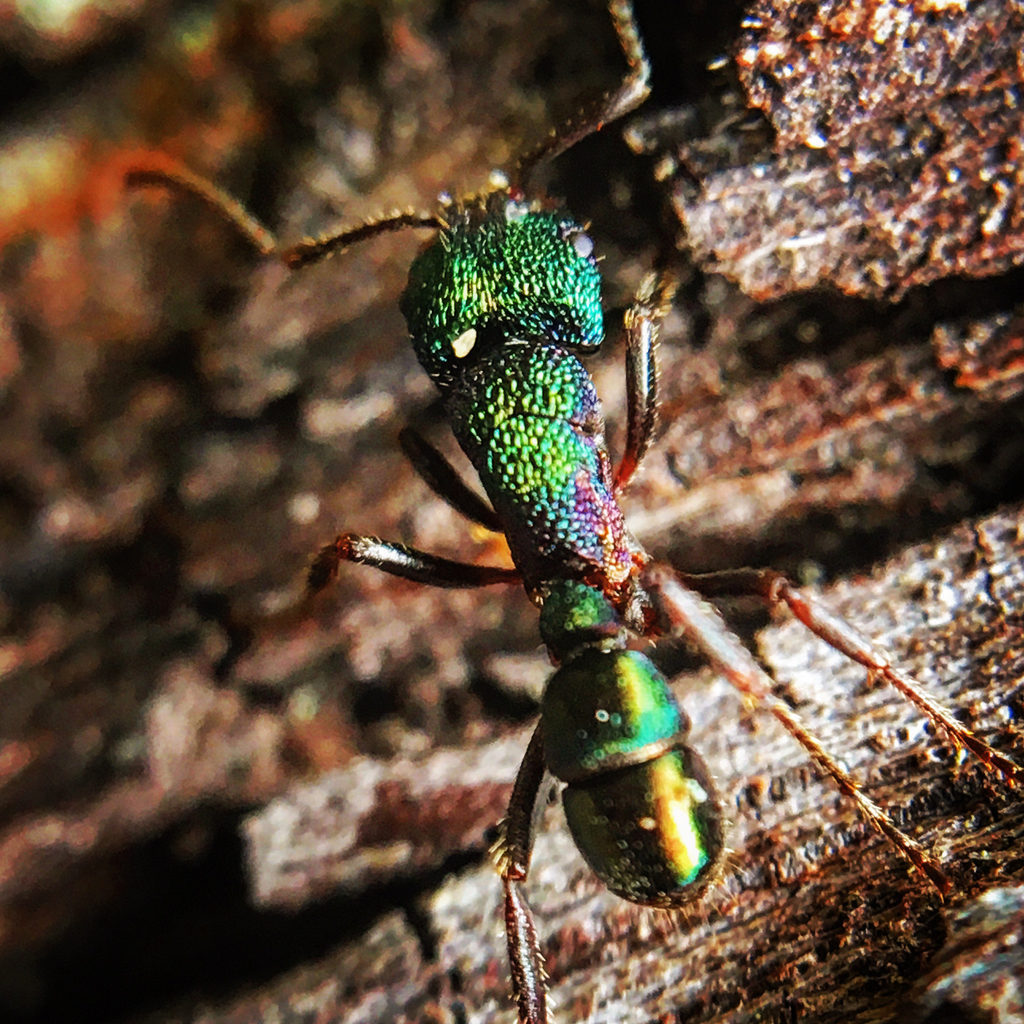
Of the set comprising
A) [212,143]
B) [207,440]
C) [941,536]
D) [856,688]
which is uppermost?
[212,143]

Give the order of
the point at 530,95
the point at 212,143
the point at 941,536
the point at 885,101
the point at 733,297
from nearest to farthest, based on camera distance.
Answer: the point at 885,101 < the point at 941,536 < the point at 733,297 < the point at 530,95 < the point at 212,143

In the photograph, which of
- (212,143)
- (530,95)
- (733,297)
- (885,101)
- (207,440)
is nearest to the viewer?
(885,101)

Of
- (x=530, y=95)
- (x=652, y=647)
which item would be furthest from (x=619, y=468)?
(x=530, y=95)

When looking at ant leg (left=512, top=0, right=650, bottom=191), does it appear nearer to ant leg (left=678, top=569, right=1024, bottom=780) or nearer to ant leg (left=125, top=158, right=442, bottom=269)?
ant leg (left=125, top=158, right=442, bottom=269)

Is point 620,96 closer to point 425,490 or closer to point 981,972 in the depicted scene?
point 425,490

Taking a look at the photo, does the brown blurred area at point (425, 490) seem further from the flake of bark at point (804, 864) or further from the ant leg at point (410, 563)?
the ant leg at point (410, 563)

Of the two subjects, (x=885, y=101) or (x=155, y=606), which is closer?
(x=885, y=101)

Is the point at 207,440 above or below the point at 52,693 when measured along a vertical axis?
above

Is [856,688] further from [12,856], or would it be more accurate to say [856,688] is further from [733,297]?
[12,856]
